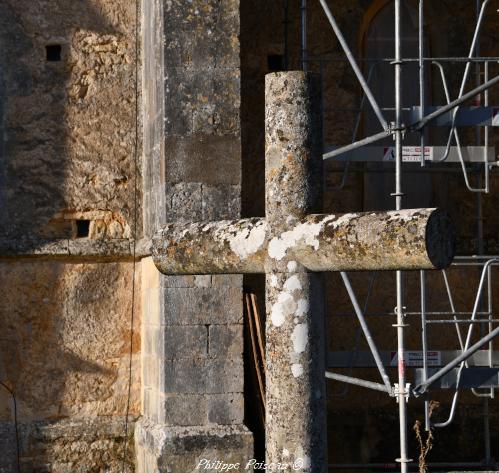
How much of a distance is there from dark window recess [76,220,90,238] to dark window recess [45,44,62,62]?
116 centimetres

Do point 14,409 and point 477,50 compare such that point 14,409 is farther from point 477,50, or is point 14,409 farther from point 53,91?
point 477,50

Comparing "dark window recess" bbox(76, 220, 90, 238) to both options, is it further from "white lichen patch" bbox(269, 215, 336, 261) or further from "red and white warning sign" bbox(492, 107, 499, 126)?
"white lichen patch" bbox(269, 215, 336, 261)

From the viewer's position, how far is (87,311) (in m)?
8.57

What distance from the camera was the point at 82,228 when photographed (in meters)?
8.62

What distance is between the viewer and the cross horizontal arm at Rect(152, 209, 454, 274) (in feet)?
12.7

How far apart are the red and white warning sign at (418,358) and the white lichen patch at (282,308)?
186 inches

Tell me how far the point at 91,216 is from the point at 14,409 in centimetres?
143

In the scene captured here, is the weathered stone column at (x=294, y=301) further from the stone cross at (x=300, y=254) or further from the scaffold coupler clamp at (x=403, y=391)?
A: the scaffold coupler clamp at (x=403, y=391)

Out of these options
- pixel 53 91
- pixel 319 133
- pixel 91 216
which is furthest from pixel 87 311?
pixel 319 133

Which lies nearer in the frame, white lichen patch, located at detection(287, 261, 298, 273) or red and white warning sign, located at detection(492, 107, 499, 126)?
white lichen patch, located at detection(287, 261, 298, 273)

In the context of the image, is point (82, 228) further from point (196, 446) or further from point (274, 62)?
point (274, 62)

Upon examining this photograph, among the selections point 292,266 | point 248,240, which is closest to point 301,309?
point 292,266

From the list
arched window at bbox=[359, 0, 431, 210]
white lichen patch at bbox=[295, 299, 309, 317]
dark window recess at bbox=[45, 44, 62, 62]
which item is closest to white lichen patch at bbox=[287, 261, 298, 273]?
white lichen patch at bbox=[295, 299, 309, 317]

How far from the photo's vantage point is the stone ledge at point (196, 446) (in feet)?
25.7
